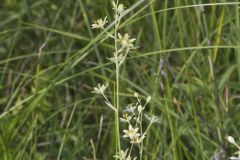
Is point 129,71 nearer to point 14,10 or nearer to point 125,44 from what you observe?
point 14,10

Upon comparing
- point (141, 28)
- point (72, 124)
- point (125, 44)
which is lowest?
point (72, 124)

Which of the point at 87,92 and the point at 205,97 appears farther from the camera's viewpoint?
the point at 87,92

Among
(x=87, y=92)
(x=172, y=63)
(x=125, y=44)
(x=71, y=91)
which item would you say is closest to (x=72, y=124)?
(x=87, y=92)

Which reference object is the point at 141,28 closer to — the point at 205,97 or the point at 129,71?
→ the point at 129,71

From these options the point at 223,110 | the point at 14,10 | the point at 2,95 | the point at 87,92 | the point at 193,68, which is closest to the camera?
the point at 223,110

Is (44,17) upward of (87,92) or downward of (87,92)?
upward

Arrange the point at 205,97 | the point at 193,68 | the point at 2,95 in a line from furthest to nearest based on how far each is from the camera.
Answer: the point at 2,95, the point at 193,68, the point at 205,97
